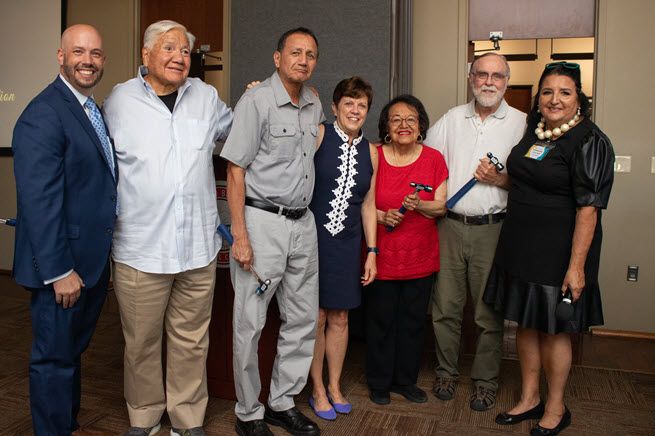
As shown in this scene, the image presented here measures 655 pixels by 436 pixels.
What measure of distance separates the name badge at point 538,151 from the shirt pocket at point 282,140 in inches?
39.9

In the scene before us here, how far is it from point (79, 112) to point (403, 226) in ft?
4.86

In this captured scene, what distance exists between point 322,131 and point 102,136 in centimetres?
90

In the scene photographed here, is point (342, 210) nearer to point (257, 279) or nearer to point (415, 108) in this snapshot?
point (257, 279)

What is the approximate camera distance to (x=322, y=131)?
2656 mm

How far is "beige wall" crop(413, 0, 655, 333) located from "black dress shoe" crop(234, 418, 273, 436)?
2660mm

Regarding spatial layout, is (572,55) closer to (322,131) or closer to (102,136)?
(322,131)

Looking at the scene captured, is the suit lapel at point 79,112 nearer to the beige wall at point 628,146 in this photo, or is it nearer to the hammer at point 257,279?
the hammer at point 257,279

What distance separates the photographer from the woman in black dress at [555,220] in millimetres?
2449

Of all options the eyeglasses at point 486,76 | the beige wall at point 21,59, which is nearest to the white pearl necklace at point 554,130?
the eyeglasses at point 486,76

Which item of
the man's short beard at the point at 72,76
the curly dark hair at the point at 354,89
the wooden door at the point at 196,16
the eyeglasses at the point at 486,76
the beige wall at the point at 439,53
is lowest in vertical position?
the man's short beard at the point at 72,76

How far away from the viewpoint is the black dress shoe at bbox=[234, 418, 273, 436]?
2.54m

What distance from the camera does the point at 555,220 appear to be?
2.54 meters

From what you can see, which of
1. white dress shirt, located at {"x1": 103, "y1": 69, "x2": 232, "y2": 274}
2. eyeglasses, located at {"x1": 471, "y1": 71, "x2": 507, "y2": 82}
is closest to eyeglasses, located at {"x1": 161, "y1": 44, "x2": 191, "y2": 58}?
white dress shirt, located at {"x1": 103, "y1": 69, "x2": 232, "y2": 274}

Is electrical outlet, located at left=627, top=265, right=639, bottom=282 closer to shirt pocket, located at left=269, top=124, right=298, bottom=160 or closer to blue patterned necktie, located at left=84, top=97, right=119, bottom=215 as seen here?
shirt pocket, located at left=269, top=124, right=298, bottom=160
